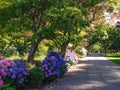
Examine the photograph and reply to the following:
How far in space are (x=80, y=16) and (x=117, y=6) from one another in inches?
223

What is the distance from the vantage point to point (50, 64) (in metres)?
15.4

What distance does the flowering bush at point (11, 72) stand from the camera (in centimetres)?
1113

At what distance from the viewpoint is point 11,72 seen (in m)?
11.4

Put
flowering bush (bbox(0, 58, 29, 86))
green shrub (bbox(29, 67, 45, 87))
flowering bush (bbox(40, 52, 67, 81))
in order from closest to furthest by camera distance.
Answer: flowering bush (bbox(0, 58, 29, 86))
green shrub (bbox(29, 67, 45, 87))
flowering bush (bbox(40, 52, 67, 81))

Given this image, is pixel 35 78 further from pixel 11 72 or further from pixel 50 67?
pixel 50 67

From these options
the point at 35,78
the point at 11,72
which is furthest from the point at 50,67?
the point at 11,72

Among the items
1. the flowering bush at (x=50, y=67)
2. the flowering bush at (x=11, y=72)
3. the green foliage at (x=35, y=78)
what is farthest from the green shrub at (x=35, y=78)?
the flowering bush at (x=50, y=67)

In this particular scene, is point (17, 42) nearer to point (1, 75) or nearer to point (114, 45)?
point (1, 75)

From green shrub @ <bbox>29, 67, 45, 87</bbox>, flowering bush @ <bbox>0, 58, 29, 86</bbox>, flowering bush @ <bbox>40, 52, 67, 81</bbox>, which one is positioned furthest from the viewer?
flowering bush @ <bbox>40, 52, 67, 81</bbox>

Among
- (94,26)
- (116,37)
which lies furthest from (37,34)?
(116,37)

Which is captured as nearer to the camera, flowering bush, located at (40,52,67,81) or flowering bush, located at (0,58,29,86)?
flowering bush, located at (0,58,29,86)

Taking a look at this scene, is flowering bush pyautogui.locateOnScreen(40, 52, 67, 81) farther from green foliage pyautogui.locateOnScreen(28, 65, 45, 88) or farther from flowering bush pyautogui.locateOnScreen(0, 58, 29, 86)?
flowering bush pyautogui.locateOnScreen(0, 58, 29, 86)

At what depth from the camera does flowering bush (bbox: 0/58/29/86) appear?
36.5ft

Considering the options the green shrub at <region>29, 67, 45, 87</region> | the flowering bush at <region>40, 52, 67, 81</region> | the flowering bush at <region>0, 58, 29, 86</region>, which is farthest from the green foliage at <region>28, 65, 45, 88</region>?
the flowering bush at <region>40, 52, 67, 81</region>
